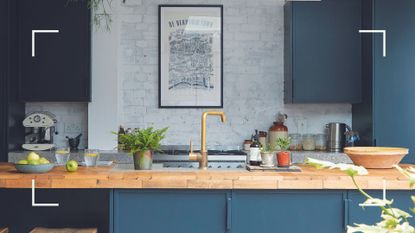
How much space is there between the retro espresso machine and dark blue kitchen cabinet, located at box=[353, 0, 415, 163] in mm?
3541

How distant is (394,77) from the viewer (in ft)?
17.5

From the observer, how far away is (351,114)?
20.2 feet

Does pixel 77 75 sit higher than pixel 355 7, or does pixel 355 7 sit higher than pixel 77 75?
pixel 355 7

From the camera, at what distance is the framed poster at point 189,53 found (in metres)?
6.04

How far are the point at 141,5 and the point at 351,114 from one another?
2.83m

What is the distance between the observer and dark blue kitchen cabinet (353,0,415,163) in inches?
209

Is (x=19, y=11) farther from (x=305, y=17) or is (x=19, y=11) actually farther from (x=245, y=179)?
(x=245, y=179)

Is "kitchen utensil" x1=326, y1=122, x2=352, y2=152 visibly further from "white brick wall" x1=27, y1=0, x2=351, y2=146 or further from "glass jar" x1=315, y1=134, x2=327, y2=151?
"white brick wall" x1=27, y1=0, x2=351, y2=146

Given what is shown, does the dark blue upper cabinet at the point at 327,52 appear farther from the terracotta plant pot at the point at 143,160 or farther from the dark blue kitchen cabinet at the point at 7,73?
the dark blue kitchen cabinet at the point at 7,73

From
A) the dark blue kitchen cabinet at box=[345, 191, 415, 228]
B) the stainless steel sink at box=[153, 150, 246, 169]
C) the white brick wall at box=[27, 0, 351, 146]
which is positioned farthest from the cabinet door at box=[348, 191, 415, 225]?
the white brick wall at box=[27, 0, 351, 146]

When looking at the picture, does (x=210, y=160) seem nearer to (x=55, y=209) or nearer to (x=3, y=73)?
(x=55, y=209)

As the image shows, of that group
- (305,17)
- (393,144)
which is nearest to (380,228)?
(393,144)

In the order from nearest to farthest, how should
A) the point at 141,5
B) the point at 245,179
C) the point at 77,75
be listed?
the point at 245,179 < the point at 77,75 < the point at 141,5

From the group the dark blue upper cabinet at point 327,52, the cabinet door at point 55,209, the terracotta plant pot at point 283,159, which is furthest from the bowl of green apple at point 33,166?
the dark blue upper cabinet at point 327,52
